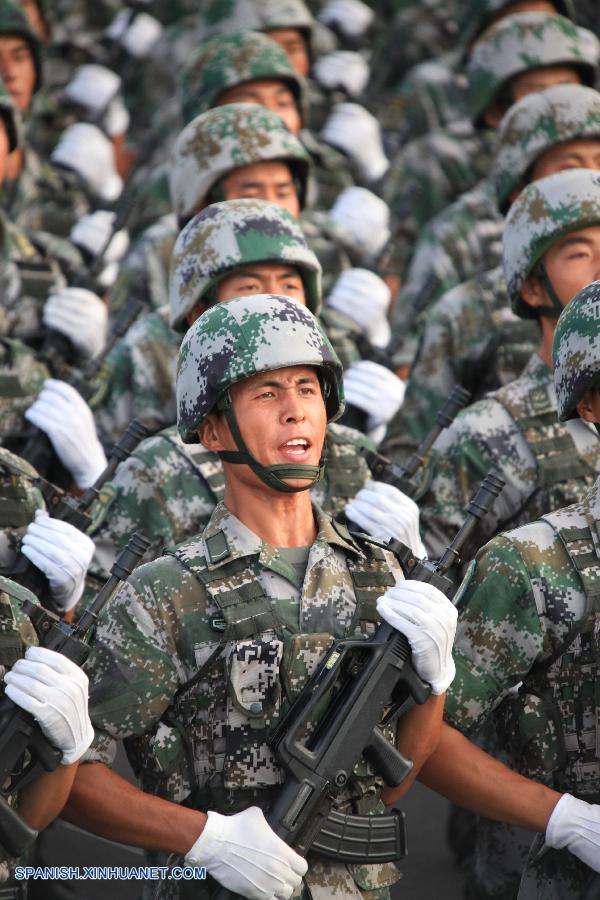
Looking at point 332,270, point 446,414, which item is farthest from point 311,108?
point 446,414

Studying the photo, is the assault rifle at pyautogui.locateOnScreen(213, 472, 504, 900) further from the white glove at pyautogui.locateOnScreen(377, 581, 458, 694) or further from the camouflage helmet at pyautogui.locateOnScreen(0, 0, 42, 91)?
the camouflage helmet at pyautogui.locateOnScreen(0, 0, 42, 91)

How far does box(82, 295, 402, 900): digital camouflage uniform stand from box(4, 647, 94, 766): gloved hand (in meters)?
0.20

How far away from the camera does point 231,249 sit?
727 cm

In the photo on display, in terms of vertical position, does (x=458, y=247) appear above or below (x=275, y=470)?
below

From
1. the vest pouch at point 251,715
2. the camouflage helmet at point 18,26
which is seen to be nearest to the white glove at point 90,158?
the camouflage helmet at point 18,26

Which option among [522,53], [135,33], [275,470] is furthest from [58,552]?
[135,33]

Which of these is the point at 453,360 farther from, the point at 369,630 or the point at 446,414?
the point at 369,630

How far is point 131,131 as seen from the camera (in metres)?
14.4

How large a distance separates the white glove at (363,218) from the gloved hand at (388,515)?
13.6 feet

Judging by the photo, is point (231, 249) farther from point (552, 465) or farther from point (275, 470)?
point (275, 470)

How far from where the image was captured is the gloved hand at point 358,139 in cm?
1264

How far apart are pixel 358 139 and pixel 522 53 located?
2.08 metres

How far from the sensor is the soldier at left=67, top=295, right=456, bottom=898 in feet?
17.3

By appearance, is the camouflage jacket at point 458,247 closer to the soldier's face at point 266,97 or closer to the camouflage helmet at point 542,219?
the soldier's face at point 266,97
